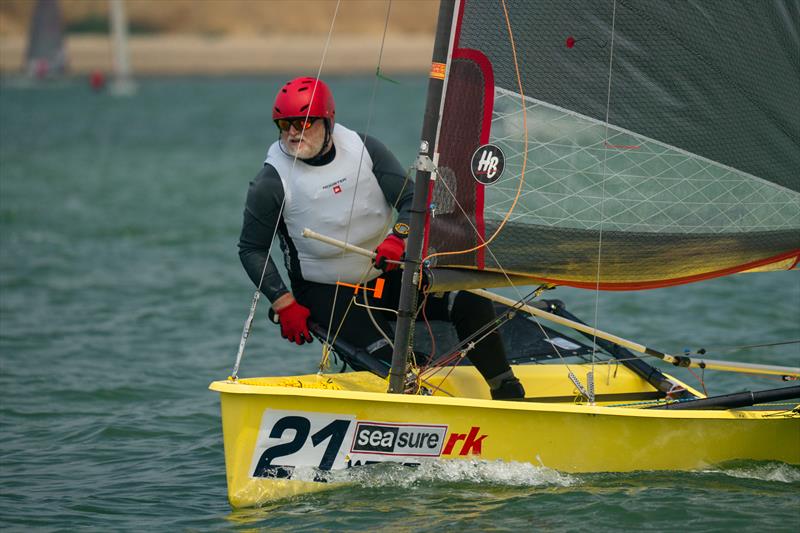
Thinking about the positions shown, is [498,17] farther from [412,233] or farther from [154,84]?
[154,84]

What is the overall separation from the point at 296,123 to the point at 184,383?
8.79 ft

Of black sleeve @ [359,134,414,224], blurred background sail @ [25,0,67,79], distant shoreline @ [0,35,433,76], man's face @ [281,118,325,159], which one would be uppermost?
distant shoreline @ [0,35,433,76]

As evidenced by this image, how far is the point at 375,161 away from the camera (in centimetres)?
515

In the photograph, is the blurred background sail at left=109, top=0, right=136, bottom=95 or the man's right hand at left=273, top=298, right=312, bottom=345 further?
the blurred background sail at left=109, top=0, right=136, bottom=95

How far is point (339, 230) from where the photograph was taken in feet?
16.7

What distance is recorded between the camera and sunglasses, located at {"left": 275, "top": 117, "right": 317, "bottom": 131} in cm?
491

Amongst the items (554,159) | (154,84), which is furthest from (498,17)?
(154,84)

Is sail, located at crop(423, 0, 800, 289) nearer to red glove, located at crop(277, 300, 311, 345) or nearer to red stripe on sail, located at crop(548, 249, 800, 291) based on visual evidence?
red stripe on sail, located at crop(548, 249, 800, 291)

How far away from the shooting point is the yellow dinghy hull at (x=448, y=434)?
455cm

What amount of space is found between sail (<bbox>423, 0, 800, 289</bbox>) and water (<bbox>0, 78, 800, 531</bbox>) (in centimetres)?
86

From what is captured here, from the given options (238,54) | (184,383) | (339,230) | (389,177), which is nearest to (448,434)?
(339,230)

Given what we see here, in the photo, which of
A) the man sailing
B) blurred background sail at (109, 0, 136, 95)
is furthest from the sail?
blurred background sail at (109, 0, 136, 95)

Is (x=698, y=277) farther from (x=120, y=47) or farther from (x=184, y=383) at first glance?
(x=120, y=47)

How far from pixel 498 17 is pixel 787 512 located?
85.5 inches
